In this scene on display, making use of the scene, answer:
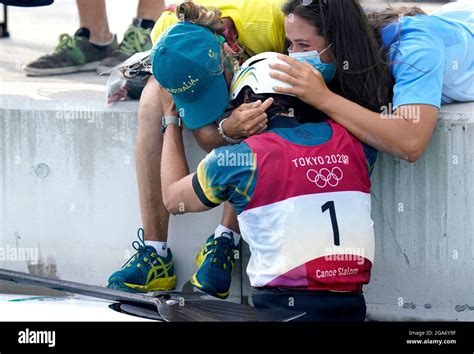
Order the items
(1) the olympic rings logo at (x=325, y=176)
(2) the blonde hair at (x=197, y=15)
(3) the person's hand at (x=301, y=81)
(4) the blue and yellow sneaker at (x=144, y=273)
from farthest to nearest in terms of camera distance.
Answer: (4) the blue and yellow sneaker at (x=144, y=273) < (2) the blonde hair at (x=197, y=15) < (3) the person's hand at (x=301, y=81) < (1) the olympic rings logo at (x=325, y=176)

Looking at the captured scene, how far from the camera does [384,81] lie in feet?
13.6

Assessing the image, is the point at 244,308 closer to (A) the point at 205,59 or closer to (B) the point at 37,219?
(A) the point at 205,59

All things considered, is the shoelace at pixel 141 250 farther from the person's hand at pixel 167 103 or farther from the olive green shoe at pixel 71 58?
the olive green shoe at pixel 71 58

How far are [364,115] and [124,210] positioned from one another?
1198 mm

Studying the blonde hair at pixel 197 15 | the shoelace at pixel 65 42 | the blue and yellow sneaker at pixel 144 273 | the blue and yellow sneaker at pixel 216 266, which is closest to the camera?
the blonde hair at pixel 197 15

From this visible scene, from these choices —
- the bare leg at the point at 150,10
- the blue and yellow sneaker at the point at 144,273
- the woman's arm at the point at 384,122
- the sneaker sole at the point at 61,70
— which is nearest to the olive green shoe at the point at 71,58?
the sneaker sole at the point at 61,70

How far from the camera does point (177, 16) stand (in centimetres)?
412

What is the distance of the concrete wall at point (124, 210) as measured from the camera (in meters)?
4.38

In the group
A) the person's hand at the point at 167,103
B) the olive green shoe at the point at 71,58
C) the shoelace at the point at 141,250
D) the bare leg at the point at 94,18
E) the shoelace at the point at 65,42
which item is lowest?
the shoelace at the point at 141,250

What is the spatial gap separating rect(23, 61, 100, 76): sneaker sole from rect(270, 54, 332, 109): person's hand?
1.89 metres

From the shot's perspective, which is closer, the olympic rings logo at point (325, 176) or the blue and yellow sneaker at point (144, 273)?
the olympic rings logo at point (325, 176)

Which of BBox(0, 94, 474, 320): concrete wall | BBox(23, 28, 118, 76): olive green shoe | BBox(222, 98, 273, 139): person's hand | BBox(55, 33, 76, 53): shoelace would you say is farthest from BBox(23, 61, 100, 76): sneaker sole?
BBox(222, 98, 273, 139): person's hand

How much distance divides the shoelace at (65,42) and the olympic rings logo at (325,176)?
2215 millimetres

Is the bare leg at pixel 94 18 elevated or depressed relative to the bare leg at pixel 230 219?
elevated
